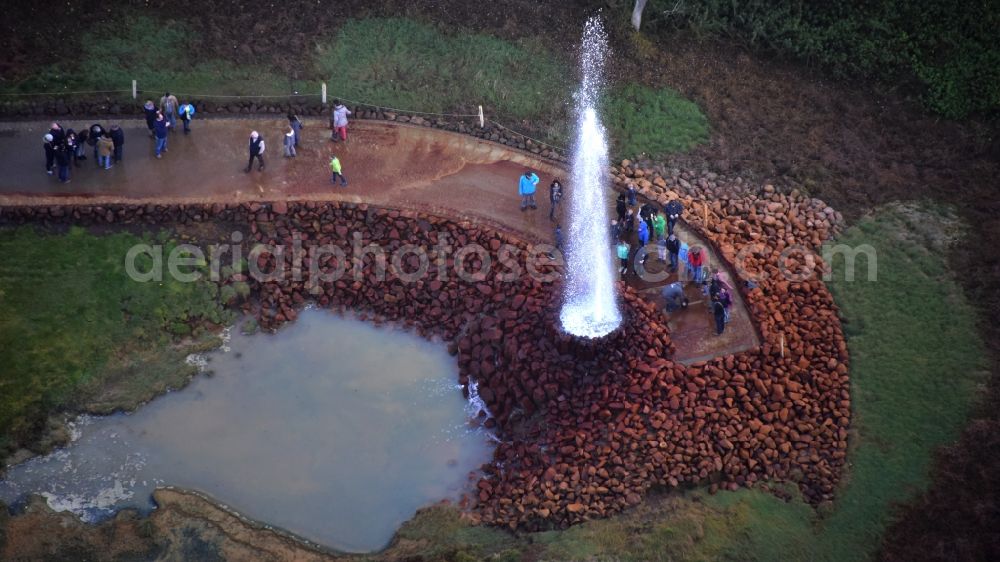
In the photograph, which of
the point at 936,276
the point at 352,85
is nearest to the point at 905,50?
the point at 936,276

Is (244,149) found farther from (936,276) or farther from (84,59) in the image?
(936,276)

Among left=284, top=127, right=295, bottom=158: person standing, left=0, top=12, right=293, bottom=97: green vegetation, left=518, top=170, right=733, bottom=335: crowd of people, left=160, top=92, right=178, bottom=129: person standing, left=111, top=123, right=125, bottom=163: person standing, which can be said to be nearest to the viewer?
left=518, top=170, right=733, bottom=335: crowd of people

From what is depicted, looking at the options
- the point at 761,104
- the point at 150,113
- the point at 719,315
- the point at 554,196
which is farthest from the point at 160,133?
the point at 761,104

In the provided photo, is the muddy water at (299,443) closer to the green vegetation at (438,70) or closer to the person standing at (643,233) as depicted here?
the person standing at (643,233)

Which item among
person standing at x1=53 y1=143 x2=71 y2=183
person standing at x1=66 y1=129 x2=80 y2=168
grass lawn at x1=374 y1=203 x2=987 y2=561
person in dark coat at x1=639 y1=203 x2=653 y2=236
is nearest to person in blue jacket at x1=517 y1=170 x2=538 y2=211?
person in dark coat at x1=639 y1=203 x2=653 y2=236

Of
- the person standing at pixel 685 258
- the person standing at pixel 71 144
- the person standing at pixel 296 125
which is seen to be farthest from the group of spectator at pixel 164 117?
the person standing at pixel 685 258

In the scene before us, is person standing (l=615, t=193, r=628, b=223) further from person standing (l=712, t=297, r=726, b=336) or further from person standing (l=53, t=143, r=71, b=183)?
person standing (l=53, t=143, r=71, b=183)
